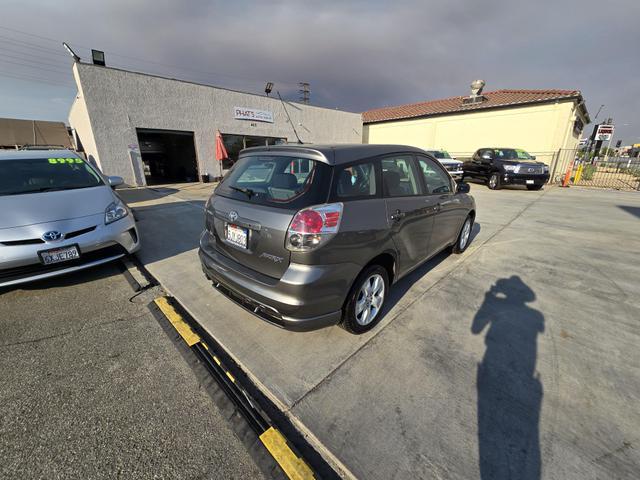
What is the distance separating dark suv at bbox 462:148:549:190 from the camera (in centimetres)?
1145

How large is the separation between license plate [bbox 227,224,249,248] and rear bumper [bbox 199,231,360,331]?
20cm

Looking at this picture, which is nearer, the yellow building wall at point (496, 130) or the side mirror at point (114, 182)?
the side mirror at point (114, 182)

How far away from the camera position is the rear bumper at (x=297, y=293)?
194cm

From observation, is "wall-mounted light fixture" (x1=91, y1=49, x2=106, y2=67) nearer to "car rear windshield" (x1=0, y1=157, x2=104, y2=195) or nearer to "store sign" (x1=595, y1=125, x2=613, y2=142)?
"car rear windshield" (x1=0, y1=157, x2=104, y2=195)

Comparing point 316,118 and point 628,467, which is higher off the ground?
point 316,118

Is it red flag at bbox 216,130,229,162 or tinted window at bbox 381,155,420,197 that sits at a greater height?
red flag at bbox 216,130,229,162

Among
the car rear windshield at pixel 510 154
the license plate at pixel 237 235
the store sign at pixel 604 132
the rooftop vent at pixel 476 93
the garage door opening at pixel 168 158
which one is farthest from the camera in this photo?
the store sign at pixel 604 132

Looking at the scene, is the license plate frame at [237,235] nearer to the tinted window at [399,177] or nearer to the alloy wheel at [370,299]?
the alloy wheel at [370,299]

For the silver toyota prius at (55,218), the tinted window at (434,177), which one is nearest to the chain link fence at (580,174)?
the tinted window at (434,177)

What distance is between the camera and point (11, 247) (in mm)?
2721

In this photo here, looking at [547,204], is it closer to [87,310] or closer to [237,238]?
[237,238]

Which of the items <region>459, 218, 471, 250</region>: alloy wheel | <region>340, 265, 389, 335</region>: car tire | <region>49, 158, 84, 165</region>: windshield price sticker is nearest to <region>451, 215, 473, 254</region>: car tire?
<region>459, 218, 471, 250</region>: alloy wheel

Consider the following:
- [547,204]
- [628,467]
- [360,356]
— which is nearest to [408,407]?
[360,356]

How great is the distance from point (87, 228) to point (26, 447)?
2316 millimetres
